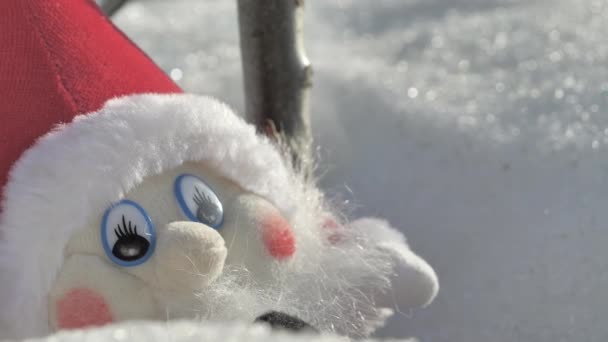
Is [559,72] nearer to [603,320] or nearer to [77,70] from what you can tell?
[603,320]

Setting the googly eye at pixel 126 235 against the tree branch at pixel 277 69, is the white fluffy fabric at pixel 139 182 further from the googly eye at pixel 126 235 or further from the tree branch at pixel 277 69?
the tree branch at pixel 277 69

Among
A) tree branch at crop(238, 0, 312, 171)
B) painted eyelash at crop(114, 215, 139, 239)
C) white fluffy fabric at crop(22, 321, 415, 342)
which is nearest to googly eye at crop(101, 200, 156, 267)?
painted eyelash at crop(114, 215, 139, 239)

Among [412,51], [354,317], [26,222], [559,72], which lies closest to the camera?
[26,222]

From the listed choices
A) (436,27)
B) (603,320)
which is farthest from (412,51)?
(603,320)

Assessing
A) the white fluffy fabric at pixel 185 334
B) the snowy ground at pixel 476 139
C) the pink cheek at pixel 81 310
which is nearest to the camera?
the white fluffy fabric at pixel 185 334

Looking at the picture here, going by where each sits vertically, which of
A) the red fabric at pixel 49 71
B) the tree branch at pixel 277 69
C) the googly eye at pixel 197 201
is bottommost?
the googly eye at pixel 197 201

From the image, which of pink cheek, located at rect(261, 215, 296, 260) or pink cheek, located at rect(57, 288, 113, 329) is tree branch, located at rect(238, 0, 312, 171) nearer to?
pink cheek, located at rect(261, 215, 296, 260)

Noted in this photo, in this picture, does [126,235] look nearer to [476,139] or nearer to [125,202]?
[125,202]

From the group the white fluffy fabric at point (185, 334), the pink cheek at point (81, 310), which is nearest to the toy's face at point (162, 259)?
the pink cheek at point (81, 310)

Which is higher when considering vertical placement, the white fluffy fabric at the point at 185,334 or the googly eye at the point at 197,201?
the googly eye at the point at 197,201
